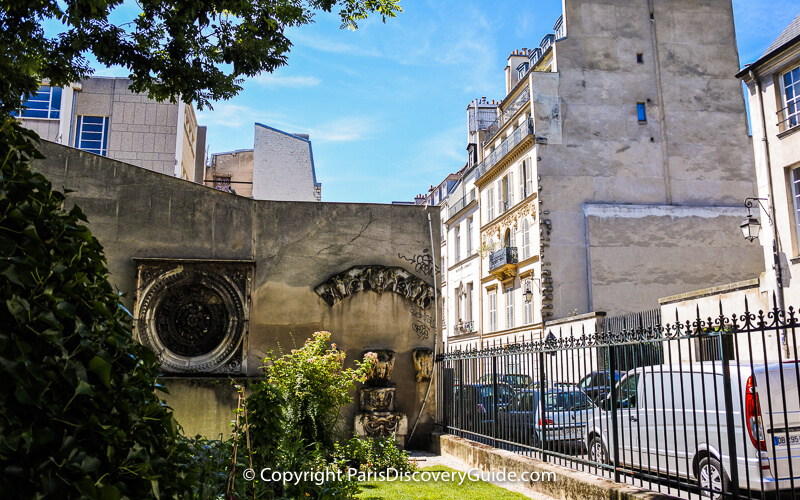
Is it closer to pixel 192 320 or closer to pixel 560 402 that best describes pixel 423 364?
pixel 560 402

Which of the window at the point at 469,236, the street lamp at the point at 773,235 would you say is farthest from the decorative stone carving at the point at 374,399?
the window at the point at 469,236

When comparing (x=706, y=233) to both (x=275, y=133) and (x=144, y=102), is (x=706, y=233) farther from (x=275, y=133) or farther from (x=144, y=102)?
(x=144, y=102)

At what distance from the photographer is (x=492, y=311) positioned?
3353 cm

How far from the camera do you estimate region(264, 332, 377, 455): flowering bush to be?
26.3ft

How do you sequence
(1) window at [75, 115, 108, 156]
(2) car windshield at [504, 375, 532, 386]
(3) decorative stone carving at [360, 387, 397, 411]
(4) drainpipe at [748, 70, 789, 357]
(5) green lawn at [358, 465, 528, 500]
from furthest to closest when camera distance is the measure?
(1) window at [75, 115, 108, 156]
(4) drainpipe at [748, 70, 789, 357]
(3) decorative stone carving at [360, 387, 397, 411]
(2) car windshield at [504, 375, 532, 386]
(5) green lawn at [358, 465, 528, 500]

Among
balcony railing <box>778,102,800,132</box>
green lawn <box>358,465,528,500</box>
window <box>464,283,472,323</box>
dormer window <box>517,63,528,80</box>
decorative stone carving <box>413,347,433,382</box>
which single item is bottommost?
green lawn <box>358,465,528,500</box>

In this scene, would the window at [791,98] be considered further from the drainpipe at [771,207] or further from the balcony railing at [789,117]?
the drainpipe at [771,207]

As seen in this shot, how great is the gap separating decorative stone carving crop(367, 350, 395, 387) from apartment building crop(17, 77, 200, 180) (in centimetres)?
1315

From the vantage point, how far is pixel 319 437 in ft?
26.4

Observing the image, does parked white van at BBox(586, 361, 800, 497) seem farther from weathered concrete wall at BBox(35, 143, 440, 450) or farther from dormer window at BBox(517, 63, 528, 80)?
dormer window at BBox(517, 63, 528, 80)

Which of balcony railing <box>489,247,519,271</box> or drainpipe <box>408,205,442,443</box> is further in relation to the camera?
balcony railing <box>489,247,519,271</box>

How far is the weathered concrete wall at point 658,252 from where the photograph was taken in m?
26.4

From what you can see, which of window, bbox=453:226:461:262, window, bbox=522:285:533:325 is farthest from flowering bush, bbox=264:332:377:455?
window, bbox=453:226:461:262

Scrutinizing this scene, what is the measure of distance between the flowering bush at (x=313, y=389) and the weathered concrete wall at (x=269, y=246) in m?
1.53
